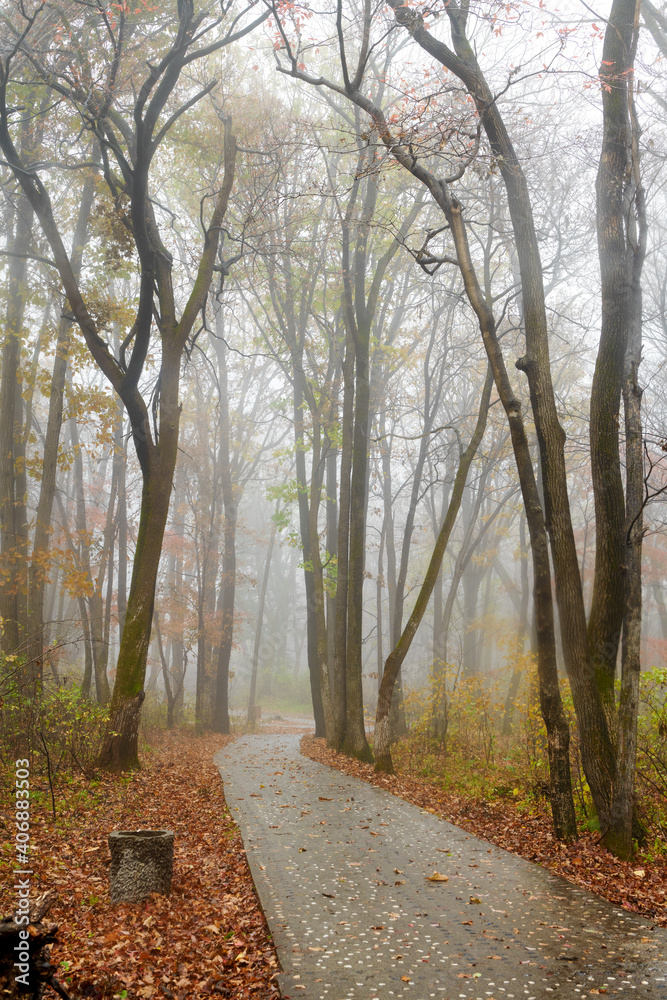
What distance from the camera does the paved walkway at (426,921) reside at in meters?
3.61

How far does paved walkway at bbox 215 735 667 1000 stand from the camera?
361 cm

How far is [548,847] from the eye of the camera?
629 centimetres

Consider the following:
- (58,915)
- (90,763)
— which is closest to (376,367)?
(90,763)

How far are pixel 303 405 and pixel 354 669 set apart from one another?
26.0ft

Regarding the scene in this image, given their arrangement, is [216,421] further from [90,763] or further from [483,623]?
[90,763]

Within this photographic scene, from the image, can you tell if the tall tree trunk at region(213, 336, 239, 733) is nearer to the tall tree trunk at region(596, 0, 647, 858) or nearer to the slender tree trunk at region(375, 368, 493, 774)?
the slender tree trunk at region(375, 368, 493, 774)

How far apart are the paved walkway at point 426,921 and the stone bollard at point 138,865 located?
80cm

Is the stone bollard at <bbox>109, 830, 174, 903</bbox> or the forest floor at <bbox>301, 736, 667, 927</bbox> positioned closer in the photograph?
the stone bollard at <bbox>109, 830, 174, 903</bbox>

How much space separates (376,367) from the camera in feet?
59.4

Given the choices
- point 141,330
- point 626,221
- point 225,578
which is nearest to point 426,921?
point 626,221

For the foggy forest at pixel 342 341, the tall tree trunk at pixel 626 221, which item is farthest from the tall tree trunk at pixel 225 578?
the tall tree trunk at pixel 626 221

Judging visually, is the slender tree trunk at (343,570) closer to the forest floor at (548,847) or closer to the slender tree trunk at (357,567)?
the slender tree trunk at (357,567)

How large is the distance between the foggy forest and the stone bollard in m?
1.37

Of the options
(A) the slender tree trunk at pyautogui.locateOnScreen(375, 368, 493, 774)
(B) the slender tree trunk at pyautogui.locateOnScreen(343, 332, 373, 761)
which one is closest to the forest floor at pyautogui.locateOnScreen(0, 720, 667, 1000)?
(A) the slender tree trunk at pyautogui.locateOnScreen(375, 368, 493, 774)
